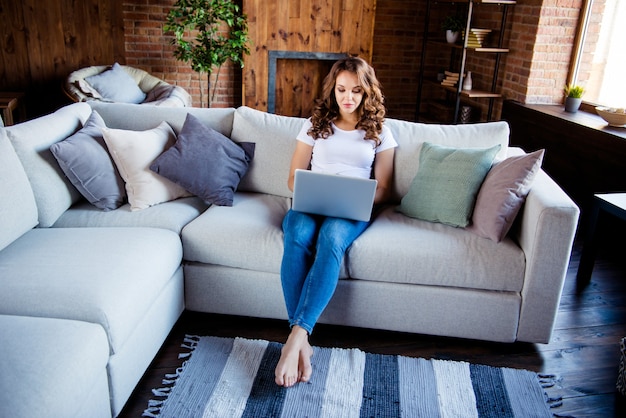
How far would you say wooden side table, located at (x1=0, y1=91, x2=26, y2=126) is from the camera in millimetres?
4691

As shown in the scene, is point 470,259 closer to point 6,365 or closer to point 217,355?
point 217,355

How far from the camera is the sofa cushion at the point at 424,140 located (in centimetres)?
264

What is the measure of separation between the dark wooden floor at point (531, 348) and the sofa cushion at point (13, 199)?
75cm

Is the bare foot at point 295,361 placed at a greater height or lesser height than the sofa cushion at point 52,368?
lesser

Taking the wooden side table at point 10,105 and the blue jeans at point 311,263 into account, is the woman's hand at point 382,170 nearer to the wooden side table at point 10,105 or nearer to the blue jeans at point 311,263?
the blue jeans at point 311,263

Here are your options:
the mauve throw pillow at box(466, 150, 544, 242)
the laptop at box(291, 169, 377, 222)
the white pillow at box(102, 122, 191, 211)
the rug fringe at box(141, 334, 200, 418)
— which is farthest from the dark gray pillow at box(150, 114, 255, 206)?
the mauve throw pillow at box(466, 150, 544, 242)

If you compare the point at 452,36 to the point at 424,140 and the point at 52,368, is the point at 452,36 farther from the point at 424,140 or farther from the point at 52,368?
the point at 52,368

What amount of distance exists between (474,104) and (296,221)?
11.5 feet

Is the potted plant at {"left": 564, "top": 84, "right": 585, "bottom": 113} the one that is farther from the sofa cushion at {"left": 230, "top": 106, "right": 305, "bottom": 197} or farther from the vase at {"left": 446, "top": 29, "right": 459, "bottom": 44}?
the sofa cushion at {"left": 230, "top": 106, "right": 305, "bottom": 197}

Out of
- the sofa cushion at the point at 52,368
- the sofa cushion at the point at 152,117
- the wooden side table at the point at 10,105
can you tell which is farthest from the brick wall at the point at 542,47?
the wooden side table at the point at 10,105

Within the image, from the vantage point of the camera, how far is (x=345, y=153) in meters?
2.49

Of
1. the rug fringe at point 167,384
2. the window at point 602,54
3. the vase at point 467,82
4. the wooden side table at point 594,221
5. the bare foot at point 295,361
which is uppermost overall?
the window at point 602,54

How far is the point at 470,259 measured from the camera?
7.20 feet

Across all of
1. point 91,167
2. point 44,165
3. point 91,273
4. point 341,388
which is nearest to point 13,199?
point 44,165
